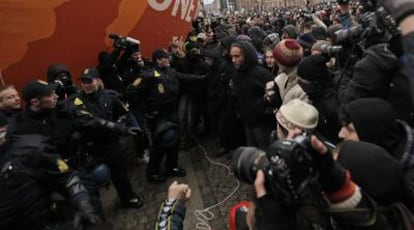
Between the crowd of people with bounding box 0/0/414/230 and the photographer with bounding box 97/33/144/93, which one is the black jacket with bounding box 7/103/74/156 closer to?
the crowd of people with bounding box 0/0/414/230

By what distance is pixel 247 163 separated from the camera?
1769mm

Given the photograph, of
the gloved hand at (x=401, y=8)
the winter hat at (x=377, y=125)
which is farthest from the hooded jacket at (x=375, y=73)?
the gloved hand at (x=401, y=8)

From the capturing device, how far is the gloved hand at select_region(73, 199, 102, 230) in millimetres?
2594

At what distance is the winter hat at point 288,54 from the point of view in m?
3.79

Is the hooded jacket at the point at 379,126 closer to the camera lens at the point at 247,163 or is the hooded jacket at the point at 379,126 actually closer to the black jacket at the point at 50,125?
the camera lens at the point at 247,163

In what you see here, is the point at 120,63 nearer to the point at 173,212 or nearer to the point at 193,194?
the point at 193,194

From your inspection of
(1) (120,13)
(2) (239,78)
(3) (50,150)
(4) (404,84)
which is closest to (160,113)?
(2) (239,78)

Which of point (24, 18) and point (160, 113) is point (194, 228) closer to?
point (160, 113)

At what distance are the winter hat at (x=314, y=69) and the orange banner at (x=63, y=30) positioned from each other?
3.28 metres

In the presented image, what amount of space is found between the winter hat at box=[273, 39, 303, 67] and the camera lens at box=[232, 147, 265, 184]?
84.9 inches

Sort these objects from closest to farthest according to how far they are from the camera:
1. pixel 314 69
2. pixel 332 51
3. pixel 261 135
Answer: pixel 314 69 → pixel 332 51 → pixel 261 135

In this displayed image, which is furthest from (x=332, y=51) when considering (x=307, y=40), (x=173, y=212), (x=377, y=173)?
(x=307, y=40)

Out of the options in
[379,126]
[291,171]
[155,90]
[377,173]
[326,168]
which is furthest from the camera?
[155,90]

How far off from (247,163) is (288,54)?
229 centimetres
